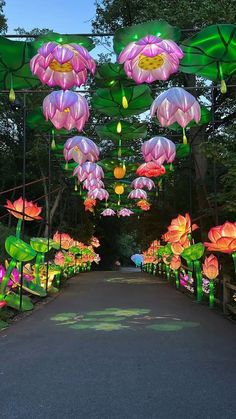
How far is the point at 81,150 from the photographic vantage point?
873 cm

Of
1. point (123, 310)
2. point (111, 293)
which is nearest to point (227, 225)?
point (123, 310)

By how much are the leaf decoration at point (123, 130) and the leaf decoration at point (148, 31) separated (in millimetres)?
4234

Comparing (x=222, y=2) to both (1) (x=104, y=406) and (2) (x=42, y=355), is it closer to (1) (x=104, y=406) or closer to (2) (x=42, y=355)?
(2) (x=42, y=355)


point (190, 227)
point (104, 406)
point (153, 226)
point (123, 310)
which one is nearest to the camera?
point (104, 406)

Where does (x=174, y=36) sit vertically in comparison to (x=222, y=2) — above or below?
below

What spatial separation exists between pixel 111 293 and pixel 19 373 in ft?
28.8

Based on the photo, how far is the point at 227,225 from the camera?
7.74m

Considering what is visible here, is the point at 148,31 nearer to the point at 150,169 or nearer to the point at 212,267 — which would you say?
the point at 212,267

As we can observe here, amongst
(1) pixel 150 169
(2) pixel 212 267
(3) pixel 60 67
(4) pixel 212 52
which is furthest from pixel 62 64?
(1) pixel 150 169

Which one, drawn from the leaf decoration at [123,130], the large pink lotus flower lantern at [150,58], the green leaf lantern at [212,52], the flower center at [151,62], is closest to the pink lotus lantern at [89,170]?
the leaf decoration at [123,130]

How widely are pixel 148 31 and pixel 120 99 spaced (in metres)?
2.43

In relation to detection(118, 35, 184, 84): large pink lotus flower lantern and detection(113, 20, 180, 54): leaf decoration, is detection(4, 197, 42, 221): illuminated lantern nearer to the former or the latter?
detection(118, 35, 184, 84): large pink lotus flower lantern

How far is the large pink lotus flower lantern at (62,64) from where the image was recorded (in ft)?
17.5

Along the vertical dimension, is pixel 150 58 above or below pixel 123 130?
below
